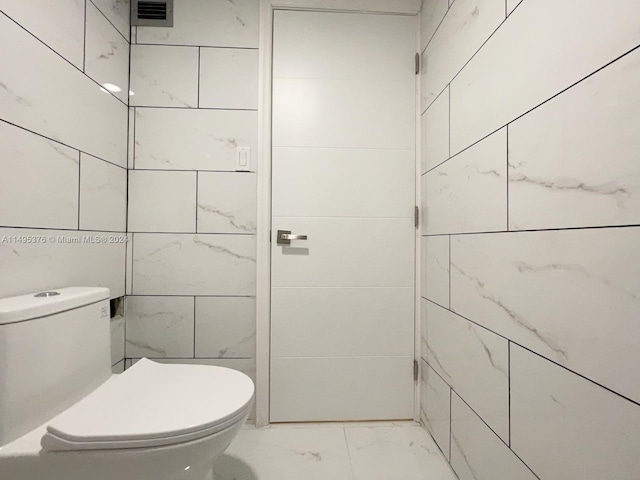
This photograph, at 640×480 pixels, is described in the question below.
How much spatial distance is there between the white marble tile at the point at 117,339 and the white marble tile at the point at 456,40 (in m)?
1.71

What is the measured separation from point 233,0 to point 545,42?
1.39 m

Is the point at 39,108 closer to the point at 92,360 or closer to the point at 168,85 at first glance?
the point at 168,85

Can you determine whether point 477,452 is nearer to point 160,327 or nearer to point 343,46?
point 160,327

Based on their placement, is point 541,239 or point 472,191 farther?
point 472,191

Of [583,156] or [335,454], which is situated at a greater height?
[583,156]

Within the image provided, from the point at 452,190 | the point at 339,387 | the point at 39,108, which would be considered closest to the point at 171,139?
the point at 39,108

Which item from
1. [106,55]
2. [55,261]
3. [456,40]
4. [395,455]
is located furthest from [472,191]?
[106,55]

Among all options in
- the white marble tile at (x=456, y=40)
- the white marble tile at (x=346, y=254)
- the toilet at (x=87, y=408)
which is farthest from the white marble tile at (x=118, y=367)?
the white marble tile at (x=456, y=40)

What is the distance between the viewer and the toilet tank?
0.78 metres

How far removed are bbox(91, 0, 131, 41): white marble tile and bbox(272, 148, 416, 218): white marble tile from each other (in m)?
0.87

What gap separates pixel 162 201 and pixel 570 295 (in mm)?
1529

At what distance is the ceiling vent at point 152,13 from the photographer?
4.83 feet

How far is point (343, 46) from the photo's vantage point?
1.52m

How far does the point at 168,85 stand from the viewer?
149cm
